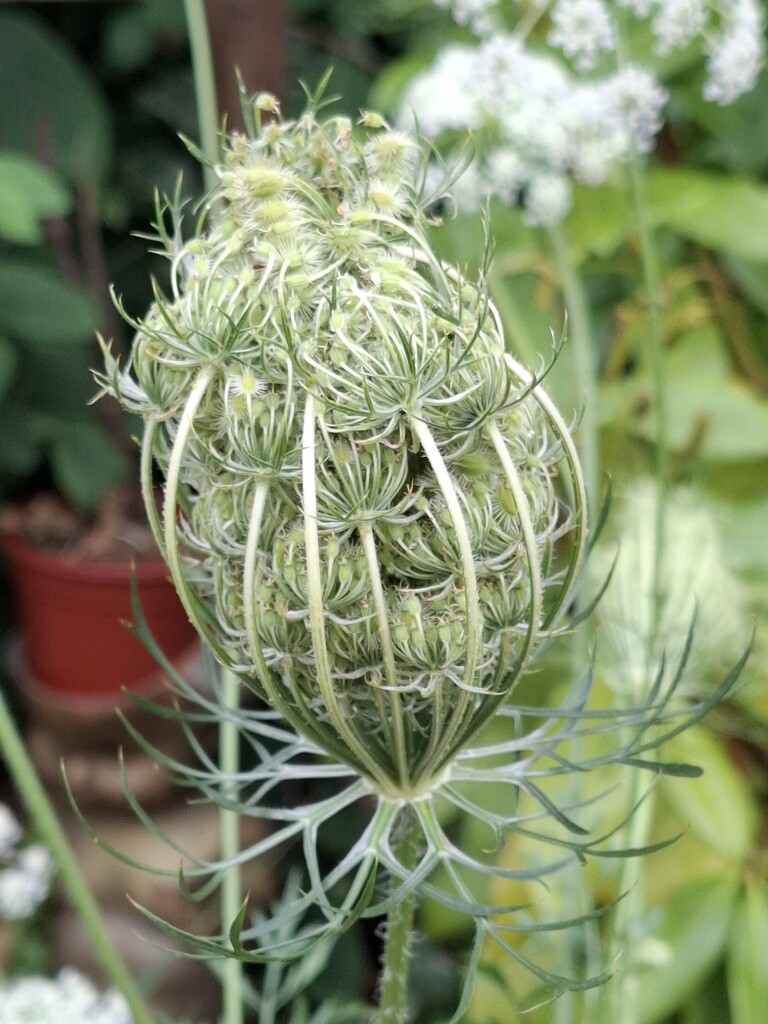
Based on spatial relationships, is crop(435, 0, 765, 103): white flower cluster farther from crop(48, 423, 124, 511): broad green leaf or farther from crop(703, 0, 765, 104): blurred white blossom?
crop(48, 423, 124, 511): broad green leaf

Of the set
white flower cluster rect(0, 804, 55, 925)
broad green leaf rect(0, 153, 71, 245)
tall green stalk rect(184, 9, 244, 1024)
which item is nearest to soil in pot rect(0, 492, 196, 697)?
white flower cluster rect(0, 804, 55, 925)

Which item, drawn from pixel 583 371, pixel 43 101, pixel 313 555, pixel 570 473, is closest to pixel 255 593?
pixel 313 555

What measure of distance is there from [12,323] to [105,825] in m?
0.70

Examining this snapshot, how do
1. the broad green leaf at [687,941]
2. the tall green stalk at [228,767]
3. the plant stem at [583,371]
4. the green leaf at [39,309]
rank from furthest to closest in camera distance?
the green leaf at [39,309] < the broad green leaf at [687,941] < the plant stem at [583,371] < the tall green stalk at [228,767]

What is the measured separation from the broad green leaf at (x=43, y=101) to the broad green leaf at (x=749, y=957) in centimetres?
120

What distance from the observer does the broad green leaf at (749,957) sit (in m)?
0.86

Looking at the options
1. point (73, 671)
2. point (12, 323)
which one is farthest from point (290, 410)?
point (73, 671)

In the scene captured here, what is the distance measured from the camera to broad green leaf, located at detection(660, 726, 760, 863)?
0.99m

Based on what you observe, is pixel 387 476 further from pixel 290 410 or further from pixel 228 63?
pixel 228 63

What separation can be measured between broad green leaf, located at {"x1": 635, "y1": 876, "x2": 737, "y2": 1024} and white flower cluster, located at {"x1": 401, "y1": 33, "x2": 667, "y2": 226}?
692mm

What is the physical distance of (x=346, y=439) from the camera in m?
0.43

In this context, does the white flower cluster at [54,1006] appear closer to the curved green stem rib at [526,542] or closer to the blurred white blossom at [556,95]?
the curved green stem rib at [526,542]

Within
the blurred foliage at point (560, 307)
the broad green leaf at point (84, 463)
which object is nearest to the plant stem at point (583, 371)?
A: the blurred foliage at point (560, 307)

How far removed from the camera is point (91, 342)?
1.50 meters
